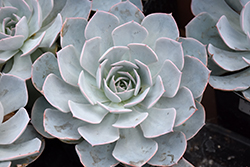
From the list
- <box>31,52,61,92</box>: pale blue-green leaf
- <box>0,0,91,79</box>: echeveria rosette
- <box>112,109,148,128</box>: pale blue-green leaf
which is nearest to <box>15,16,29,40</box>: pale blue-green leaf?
<box>0,0,91,79</box>: echeveria rosette

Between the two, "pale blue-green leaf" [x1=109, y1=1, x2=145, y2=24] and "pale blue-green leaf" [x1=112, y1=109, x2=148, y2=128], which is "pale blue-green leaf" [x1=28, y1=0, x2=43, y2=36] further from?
"pale blue-green leaf" [x1=112, y1=109, x2=148, y2=128]

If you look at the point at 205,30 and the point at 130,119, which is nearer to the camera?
the point at 130,119

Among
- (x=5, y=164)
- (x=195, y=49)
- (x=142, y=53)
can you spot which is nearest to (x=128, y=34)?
(x=142, y=53)

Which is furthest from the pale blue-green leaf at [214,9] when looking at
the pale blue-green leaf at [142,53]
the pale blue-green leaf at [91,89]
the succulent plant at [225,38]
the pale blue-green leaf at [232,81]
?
the pale blue-green leaf at [91,89]

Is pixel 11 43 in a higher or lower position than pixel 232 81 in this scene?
higher

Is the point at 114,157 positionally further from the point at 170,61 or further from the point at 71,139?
the point at 170,61

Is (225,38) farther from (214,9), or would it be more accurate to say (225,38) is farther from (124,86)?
(124,86)
